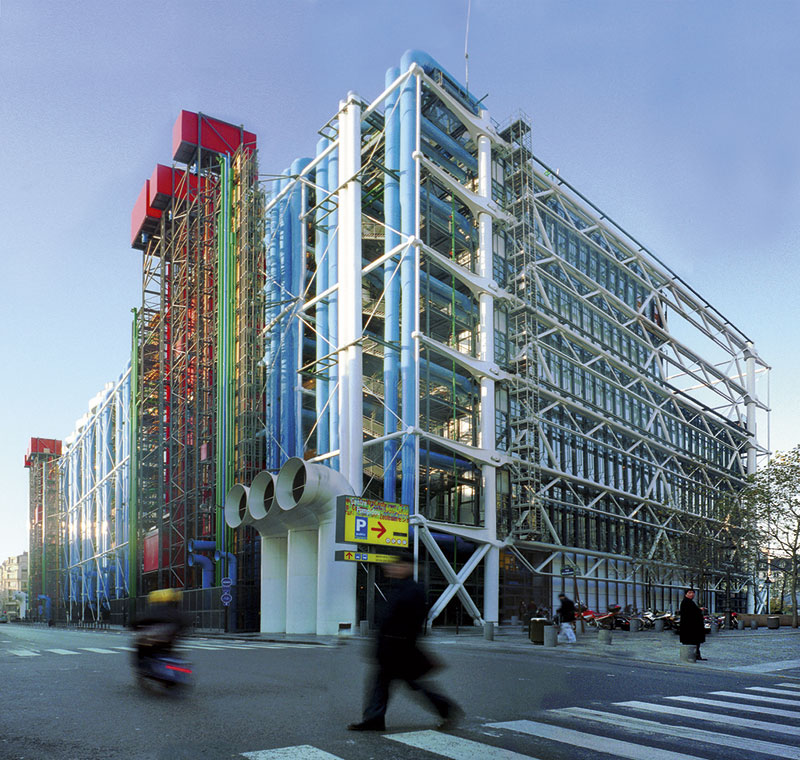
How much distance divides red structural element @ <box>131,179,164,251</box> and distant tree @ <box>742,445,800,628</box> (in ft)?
169

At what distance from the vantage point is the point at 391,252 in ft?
148

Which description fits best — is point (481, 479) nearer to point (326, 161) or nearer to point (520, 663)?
point (326, 161)

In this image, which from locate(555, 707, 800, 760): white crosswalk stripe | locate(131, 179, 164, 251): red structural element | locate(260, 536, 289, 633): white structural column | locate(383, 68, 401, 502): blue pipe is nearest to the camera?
locate(555, 707, 800, 760): white crosswalk stripe

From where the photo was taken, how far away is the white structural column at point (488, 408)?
46.8m

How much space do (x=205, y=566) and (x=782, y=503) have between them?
3490 cm

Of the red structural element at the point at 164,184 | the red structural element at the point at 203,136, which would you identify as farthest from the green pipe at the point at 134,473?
the red structural element at the point at 203,136

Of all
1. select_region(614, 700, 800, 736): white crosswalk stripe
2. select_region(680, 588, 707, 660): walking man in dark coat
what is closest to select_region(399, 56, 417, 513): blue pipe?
select_region(680, 588, 707, 660): walking man in dark coat

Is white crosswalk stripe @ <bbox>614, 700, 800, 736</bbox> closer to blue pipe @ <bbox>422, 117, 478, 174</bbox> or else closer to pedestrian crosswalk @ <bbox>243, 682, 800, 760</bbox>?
pedestrian crosswalk @ <bbox>243, 682, 800, 760</bbox>

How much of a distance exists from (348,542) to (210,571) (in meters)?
20.0

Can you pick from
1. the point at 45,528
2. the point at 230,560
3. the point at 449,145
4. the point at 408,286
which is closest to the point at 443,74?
the point at 449,145

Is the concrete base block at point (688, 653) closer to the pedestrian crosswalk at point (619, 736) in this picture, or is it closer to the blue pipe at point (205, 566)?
the pedestrian crosswalk at point (619, 736)

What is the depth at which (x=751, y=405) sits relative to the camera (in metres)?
84.9

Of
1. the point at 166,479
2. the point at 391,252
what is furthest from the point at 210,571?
the point at 391,252

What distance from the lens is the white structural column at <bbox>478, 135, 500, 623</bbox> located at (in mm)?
46750
